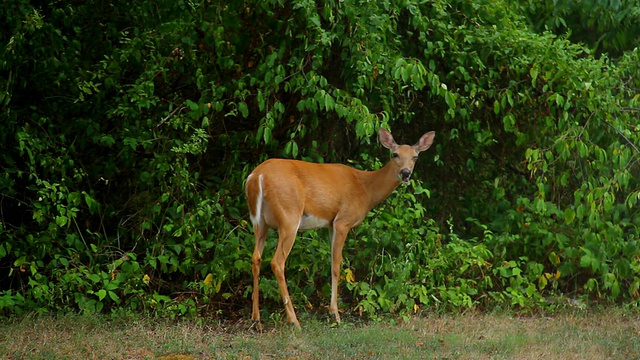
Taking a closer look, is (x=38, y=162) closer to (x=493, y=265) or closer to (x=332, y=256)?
(x=332, y=256)

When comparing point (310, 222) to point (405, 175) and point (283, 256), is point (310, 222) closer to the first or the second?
point (283, 256)

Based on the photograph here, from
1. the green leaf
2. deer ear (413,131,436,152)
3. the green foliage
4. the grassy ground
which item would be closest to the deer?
deer ear (413,131,436,152)

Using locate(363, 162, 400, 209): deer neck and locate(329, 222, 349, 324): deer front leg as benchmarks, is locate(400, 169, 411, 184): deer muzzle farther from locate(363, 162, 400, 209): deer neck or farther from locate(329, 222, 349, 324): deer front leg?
locate(329, 222, 349, 324): deer front leg

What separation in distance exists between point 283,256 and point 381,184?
4.20 ft

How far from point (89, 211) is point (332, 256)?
2466mm

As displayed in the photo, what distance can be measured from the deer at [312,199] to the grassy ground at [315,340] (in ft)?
1.54

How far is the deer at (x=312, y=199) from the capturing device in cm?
862

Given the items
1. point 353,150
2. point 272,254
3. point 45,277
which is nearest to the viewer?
point 45,277

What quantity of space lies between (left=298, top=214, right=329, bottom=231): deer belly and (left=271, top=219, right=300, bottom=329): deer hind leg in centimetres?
23

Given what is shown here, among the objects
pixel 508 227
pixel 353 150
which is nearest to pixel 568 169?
pixel 508 227

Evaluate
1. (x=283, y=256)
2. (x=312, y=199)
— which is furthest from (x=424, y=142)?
(x=283, y=256)

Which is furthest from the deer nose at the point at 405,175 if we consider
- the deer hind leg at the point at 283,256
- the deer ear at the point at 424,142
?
the deer hind leg at the point at 283,256

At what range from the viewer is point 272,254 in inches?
364

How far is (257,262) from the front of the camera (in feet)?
28.5
